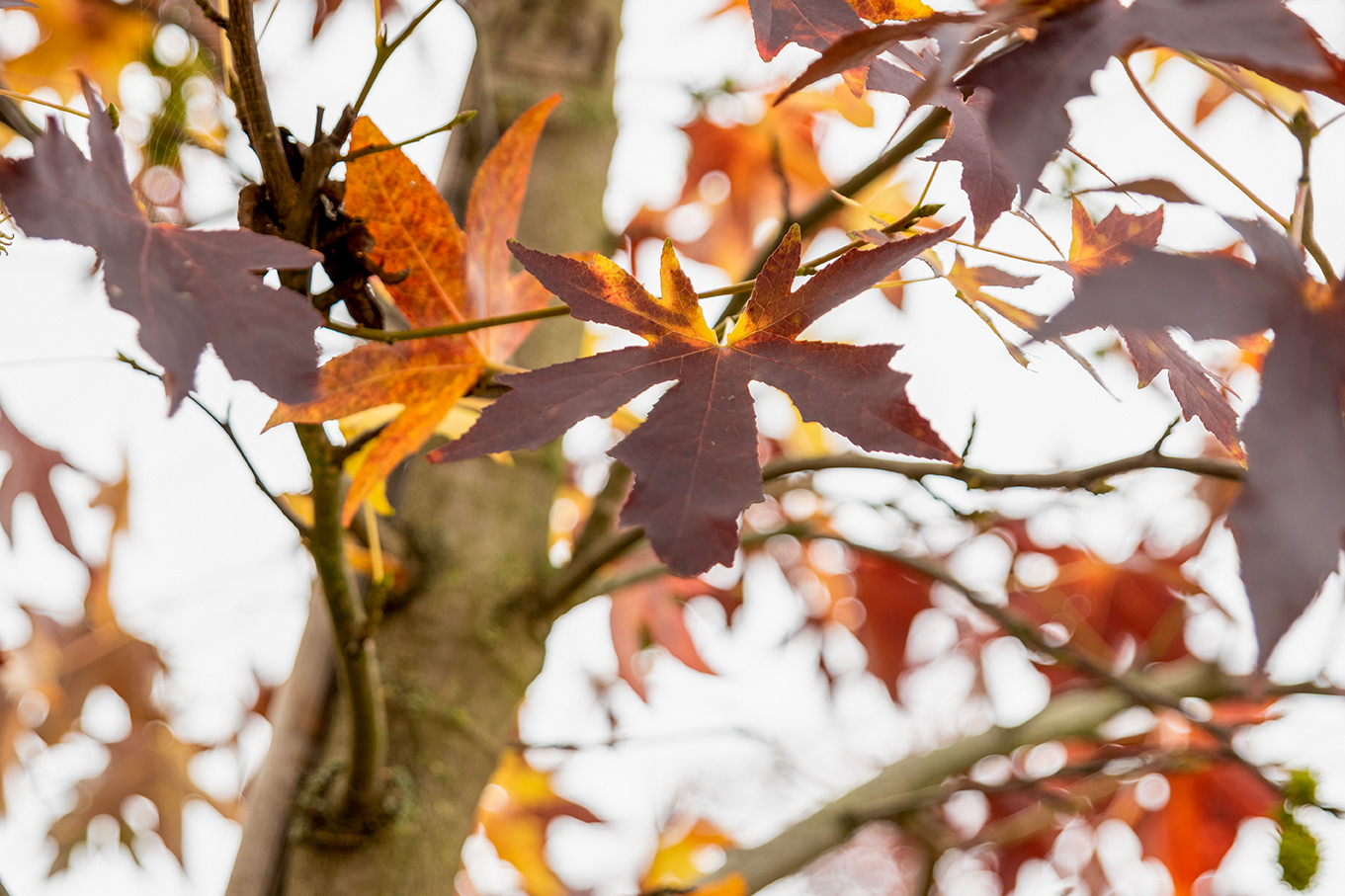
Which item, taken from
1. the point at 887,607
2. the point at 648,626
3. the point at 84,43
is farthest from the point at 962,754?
the point at 84,43

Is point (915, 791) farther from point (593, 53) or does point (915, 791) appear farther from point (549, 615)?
point (593, 53)

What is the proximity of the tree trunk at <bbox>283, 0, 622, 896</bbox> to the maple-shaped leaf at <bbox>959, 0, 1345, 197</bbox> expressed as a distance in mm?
603

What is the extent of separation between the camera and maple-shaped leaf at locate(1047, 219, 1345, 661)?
206 millimetres

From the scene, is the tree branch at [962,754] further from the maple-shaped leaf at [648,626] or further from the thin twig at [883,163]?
the thin twig at [883,163]

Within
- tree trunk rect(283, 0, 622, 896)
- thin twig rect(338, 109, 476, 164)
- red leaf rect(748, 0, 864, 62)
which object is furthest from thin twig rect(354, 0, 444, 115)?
tree trunk rect(283, 0, 622, 896)

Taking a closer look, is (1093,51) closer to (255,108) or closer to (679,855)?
(255,108)

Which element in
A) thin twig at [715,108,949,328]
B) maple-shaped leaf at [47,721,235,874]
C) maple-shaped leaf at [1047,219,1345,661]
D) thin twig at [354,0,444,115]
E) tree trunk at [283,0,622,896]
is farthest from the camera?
maple-shaped leaf at [47,721,235,874]

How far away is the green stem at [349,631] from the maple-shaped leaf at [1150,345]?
337mm

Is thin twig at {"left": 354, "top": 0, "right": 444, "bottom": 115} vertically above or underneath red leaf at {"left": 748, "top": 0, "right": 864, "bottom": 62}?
underneath

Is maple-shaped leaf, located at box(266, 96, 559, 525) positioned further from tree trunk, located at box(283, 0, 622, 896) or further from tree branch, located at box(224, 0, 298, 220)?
tree trunk, located at box(283, 0, 622, 896)

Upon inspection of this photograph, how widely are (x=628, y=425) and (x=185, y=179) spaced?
55 centimetres

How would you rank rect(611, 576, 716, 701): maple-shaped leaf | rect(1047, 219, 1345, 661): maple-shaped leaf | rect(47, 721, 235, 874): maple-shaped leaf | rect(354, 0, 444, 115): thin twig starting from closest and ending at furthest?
1. rect(1047, 219, 1345, 661): maple-shaped leaf
2. rect(354, 0, 444, 115): thin twig
3. rect(611, 576, 716, 701): maple-shaped leaf
4. rect(47, 721, 235, 874): maple-shaped leaf

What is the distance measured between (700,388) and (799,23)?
16cm

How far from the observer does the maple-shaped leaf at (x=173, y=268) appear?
0.26 meters
